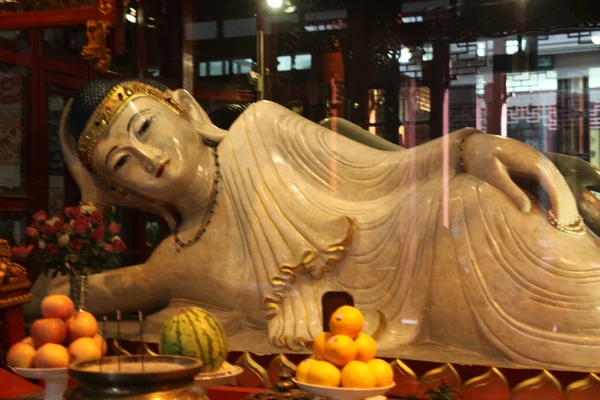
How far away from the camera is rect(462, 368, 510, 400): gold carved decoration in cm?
235

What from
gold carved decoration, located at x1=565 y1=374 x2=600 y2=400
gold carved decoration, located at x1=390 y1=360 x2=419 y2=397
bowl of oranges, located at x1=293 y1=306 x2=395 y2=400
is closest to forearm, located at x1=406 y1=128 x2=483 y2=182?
gold carved decoration, located at x1=390 y1=360 x2=419 y2=397

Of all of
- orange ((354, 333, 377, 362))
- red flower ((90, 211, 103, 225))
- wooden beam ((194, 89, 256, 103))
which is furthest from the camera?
wooden beam ((194, 89, 256, 103))

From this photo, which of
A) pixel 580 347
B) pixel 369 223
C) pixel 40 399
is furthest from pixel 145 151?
pixel 580 347

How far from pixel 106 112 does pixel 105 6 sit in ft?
1.34

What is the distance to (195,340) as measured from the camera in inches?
73.0

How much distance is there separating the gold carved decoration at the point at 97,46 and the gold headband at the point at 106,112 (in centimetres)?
17

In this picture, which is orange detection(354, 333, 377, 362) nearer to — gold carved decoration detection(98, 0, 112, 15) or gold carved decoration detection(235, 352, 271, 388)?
gold carved decoration detection(235, 352, 271, 388)

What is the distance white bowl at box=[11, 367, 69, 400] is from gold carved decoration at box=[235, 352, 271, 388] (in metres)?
0.83

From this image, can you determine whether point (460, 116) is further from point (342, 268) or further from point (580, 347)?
point (580, 347)

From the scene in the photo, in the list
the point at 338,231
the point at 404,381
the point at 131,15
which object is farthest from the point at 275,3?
the point at 404,381

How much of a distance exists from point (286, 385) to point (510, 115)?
1227 mm

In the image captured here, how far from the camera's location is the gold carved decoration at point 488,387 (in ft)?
7.70

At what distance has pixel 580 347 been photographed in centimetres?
241

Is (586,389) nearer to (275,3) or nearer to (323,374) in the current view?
(323,374)
